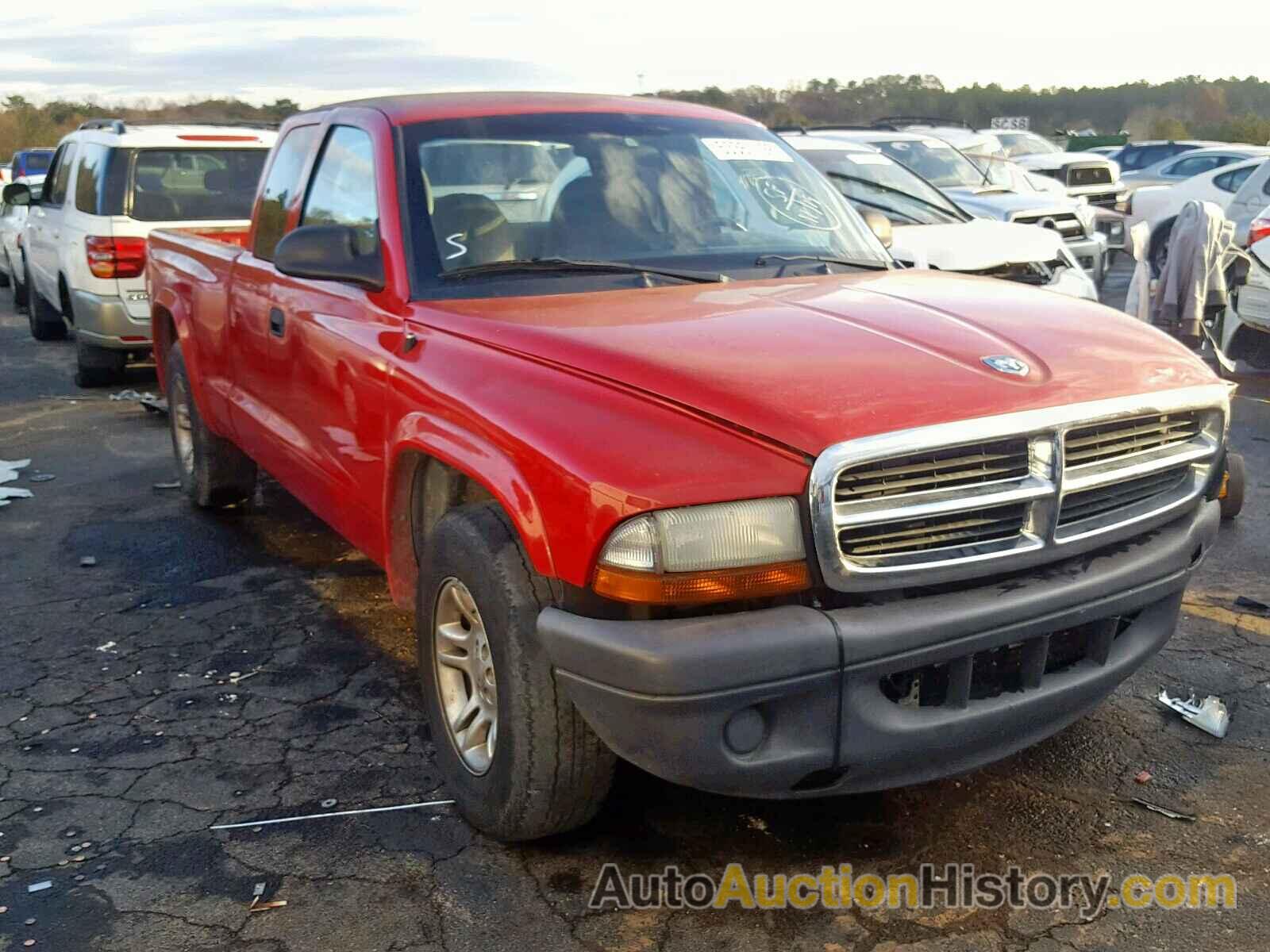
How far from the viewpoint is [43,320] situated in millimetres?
13039

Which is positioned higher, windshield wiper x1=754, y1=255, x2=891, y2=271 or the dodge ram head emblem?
windshield wiper x1=754, y1=255, x2=891, y2=271

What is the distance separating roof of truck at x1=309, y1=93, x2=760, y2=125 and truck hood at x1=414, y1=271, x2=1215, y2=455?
0.86 meters

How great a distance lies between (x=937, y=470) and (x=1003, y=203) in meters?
9.84

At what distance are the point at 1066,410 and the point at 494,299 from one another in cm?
156

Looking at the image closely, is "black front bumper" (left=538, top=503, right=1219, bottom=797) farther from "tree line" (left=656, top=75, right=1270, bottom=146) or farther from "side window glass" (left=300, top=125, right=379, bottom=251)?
"tree line" (left=656, top=75, right=1270, bottom=146)

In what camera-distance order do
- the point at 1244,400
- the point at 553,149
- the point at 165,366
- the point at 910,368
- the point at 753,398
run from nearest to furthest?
1. the point at 753,398
2. the point at 910,368
3. the point at 553,149
4. the point at 165,366
5. the point at 1244,400

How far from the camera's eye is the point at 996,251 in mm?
8789

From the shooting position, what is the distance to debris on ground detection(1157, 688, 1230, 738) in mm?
3756

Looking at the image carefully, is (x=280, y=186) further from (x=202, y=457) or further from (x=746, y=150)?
(x=746, y=150)

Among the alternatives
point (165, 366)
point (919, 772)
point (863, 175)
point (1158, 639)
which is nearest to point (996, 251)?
point (863, 175)

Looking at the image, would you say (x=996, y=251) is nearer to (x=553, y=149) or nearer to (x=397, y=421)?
(x=553, y=149)

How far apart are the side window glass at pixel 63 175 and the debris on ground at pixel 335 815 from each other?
8.39m

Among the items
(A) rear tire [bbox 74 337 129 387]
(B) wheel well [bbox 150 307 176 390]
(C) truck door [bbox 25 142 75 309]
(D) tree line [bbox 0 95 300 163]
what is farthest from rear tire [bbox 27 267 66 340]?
(D) tree line [bbox 0 95 300 163]

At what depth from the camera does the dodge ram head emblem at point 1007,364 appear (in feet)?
9.50
